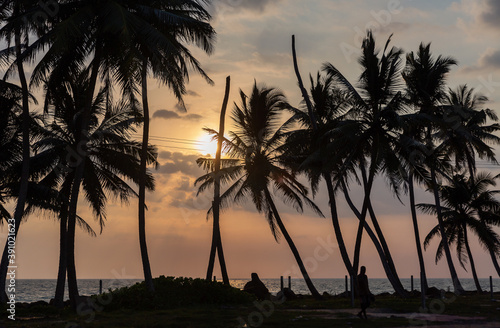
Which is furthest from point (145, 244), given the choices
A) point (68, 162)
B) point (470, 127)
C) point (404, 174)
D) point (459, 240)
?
point (459, 240)

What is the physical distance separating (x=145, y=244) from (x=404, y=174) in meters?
12.5

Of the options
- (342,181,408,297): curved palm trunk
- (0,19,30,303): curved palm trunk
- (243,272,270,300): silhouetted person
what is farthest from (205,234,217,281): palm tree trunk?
(0,19,30,303): curved palm trunk

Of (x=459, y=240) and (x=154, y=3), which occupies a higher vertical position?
(x=154, y=3)

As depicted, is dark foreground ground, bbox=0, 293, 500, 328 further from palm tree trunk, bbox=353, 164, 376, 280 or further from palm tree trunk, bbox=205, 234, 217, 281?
palm tree trunk, bbox=205, 234, 217, 281

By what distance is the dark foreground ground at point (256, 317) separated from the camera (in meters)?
17.8

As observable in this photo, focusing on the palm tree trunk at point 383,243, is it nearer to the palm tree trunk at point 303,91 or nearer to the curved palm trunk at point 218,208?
the palm tree trunk at point 303,91

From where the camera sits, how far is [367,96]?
29.5m

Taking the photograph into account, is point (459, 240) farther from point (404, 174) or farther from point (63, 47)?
point (63, 47)

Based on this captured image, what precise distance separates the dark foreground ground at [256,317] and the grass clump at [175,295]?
78 centimetres

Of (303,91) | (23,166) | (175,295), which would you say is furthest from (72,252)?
(303,91)

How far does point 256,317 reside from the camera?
19.6 m

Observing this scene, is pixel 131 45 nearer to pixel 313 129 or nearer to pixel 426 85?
pixel 313 129

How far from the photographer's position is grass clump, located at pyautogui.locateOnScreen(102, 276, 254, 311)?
24281 mm

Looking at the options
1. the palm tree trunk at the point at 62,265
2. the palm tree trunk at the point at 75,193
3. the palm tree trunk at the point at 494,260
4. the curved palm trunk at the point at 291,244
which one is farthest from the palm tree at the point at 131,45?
the palm tree trunk at the point at 494,260
